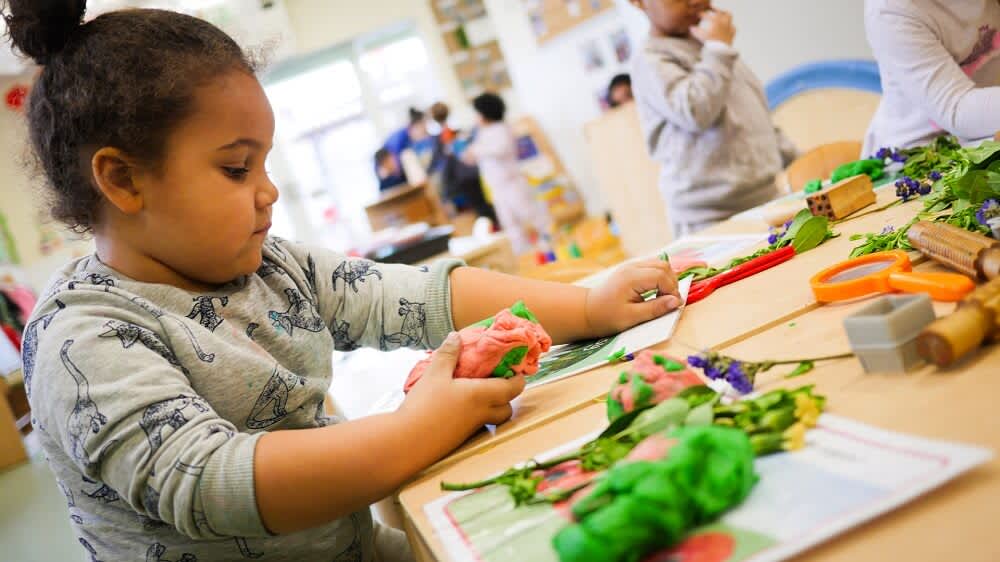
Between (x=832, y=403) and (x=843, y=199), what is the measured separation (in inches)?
29.8

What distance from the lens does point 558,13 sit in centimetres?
543

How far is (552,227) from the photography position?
6.73 metres

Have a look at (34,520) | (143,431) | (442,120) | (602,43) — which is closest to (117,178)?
(143,431)

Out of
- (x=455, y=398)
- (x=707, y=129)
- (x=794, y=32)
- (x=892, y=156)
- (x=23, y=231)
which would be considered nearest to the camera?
(x=455, y=398)

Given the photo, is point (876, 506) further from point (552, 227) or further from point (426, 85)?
point (426, 85)

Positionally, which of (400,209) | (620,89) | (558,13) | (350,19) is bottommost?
(400,209)

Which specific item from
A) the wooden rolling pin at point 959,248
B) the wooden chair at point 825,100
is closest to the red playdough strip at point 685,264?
the wooden rolling pin at point 959,248

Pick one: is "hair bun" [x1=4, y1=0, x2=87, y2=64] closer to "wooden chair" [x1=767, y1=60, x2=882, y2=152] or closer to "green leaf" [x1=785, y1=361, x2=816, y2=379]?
"green leaf" [x1=785, y1=361, x2=816, y2=379]

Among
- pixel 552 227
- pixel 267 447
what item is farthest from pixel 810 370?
pixel 552 227

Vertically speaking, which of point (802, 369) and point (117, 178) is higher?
point (117, 178)

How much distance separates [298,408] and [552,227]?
19.2ft

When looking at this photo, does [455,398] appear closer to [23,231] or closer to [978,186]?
[978,186]

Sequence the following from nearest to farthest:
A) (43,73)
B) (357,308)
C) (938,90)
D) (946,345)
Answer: (946,345) → (43,73) → (357,308) → (938,90)

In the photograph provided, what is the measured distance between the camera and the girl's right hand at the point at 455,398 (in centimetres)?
75
